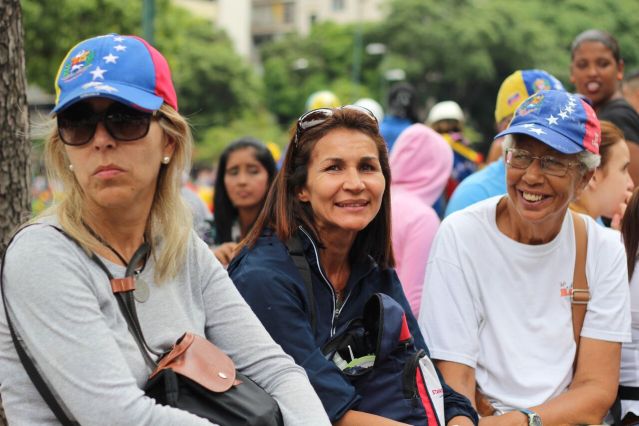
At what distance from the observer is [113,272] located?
98.0 inches

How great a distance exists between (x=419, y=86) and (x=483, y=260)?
4804cm

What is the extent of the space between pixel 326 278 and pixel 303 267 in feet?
0.37

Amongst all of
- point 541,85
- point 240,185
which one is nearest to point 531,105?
point 541,85

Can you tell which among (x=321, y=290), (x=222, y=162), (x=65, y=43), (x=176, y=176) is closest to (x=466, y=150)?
(x=222, y=162)

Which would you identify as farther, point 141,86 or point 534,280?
point 534,280

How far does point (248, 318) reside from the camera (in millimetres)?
2840

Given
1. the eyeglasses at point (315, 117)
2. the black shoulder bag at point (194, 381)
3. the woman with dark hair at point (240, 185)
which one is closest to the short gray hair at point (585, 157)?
the eyeglasses at point (315, 117)

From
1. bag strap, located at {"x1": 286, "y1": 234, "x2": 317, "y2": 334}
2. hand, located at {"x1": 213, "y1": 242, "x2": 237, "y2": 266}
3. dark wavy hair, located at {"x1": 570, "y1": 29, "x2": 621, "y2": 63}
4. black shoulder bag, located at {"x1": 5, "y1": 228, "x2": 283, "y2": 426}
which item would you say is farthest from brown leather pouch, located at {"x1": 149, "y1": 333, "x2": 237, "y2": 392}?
dark wavy hair, located at {"x1": 570, "y1": 29, "x2": 621, "y2": 63}

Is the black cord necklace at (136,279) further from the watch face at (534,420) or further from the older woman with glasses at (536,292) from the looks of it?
the watch face at (534,420)

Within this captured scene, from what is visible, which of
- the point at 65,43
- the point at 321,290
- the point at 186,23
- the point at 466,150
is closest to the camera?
the point at 321,290

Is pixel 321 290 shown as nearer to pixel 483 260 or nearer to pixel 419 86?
pixel 483 260

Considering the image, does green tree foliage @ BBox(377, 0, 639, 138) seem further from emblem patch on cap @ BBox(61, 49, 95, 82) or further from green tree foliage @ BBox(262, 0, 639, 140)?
emblem patch on cap @ BBox(61, 49, 95, 82)

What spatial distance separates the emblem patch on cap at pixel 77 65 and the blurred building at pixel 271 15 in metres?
60.4

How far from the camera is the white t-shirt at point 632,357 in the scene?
3.82 m
